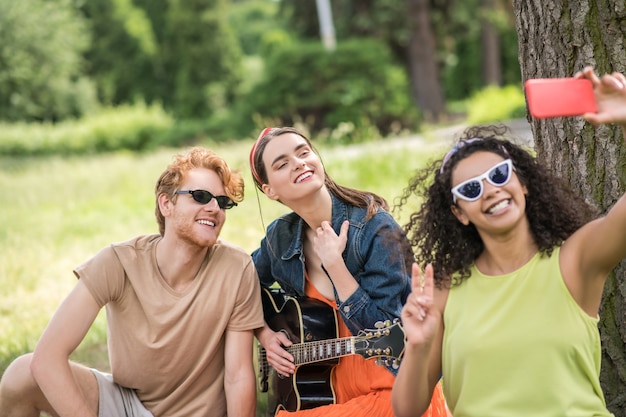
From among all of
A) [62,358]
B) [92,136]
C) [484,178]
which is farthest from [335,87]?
[484,178]

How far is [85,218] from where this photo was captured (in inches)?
A: 440

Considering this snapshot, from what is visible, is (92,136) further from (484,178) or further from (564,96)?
(564,96)

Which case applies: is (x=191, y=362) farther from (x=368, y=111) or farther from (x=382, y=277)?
(x=368, y=111)

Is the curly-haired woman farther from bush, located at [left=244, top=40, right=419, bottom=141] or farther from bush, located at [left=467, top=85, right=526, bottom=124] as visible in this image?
bush, located at [left=244, top=40, right=419, bottom=141]

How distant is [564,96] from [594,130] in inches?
44.8

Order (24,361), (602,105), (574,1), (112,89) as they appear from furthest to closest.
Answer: (112,89) → (24,361) → (574,1) → (602,105)

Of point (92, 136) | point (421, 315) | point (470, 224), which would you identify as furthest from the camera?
point (92, 136)

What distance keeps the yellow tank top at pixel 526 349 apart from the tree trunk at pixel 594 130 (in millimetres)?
858

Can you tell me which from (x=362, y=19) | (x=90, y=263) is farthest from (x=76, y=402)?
(x=362, y=19)

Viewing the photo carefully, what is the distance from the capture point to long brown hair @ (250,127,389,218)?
3.42 metres

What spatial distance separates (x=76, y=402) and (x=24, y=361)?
0.31m

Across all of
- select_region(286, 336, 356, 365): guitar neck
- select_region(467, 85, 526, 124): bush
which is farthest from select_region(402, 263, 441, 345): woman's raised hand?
select_region(467, 85, 526, 124): bush

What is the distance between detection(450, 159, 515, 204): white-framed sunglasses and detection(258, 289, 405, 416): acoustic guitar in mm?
804

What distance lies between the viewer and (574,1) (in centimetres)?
316
